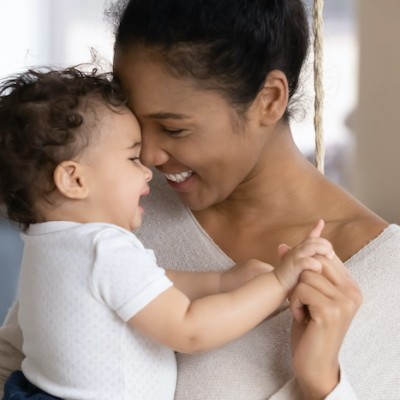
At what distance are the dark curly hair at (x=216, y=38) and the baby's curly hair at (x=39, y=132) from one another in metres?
0.12

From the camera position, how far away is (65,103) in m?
1.21

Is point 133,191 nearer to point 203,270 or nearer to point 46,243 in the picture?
point 46,243

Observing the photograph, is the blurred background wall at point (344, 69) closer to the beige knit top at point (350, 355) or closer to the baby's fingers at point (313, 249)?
the beige knit top at point (350, 355)

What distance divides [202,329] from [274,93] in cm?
42

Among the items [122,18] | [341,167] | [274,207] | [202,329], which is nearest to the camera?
[202,329]

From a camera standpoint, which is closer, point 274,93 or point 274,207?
point 274,93

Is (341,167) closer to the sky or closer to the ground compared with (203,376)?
closer to the ground

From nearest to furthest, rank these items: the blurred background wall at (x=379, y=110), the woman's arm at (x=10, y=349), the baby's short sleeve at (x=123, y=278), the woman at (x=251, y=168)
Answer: the baby's short sleeve at (x=123, y=278) < the woman at (x=251, y=168) < the woman's arm at (x=10, y=349) < the blurred background wall at (x=379, y=110)

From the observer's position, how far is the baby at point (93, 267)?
3.75 ft

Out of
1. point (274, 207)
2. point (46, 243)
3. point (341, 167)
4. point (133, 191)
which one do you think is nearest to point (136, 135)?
point (133, 191)

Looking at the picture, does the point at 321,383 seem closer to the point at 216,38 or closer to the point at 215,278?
the point at 215,278

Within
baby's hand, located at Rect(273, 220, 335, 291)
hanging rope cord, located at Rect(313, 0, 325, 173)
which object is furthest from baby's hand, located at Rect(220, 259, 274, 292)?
hanging rope cord, located at Rect(313, 0, 325, 173)

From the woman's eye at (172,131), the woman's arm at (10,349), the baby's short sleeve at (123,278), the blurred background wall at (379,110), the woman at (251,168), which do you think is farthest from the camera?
the blurred background wall at (379,110)

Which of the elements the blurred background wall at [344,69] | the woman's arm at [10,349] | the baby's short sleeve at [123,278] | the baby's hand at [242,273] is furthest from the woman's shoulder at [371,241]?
the blurred background wall at [344,69]
